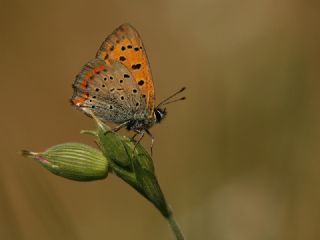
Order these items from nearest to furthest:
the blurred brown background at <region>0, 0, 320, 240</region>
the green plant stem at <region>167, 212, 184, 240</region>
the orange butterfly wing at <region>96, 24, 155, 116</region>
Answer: the green plant stem at <region>167, 212, 184, 240</region> → the orange butterfly wing at <region>96, 24, 155, 116</region> → the blurred brown background at <region>0, 0, 320, 240</region>

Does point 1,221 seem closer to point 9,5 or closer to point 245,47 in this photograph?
point 245,47

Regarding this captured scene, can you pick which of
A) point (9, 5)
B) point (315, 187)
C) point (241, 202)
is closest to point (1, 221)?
point (241, 202)

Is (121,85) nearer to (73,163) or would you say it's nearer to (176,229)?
(73,163)

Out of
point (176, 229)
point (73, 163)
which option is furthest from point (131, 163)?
point (176, 229)

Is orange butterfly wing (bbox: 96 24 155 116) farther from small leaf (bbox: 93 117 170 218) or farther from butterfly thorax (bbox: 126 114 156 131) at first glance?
small leaf (bbox: 93 117 170 218)

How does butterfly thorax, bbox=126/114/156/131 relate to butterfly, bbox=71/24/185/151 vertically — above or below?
below

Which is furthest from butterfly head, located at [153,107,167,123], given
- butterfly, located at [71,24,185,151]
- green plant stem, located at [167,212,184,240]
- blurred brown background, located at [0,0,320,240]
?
green plant stem, located at [167,212,184,240]

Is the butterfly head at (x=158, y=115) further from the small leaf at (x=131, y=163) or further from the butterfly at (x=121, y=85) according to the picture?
the small leaf at (x=131, y=163)
